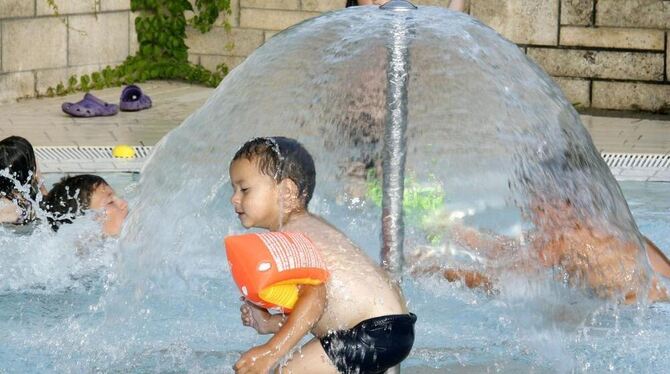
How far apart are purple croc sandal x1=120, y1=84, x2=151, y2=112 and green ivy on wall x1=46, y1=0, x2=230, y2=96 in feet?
3.64

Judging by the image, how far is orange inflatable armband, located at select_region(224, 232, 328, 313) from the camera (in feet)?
11.2

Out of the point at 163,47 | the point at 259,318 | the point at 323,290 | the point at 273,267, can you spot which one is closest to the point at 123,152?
the point at 163,47

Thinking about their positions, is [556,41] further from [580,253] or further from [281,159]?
[281,159]

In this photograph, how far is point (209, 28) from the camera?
1110 cm

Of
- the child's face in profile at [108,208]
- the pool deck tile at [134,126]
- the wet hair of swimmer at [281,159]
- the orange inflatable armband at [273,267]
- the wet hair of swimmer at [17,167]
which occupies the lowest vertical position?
the pool deck tile at [134,126]

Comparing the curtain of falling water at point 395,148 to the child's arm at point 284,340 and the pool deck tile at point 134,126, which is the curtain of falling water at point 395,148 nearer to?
the child's arm at point 284,340

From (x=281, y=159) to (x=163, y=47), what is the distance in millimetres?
7689

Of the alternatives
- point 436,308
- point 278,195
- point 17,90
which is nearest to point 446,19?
point 278,195

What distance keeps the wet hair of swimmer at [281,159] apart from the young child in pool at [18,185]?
95.7 inches

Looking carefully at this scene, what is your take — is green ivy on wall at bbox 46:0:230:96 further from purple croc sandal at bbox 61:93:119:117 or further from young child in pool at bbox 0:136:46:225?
young child in pool at bbox 0:136:46:225

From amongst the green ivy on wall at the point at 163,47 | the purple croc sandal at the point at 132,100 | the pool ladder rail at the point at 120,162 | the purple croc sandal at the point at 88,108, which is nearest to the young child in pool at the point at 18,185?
the pool ladder rail at the point at 120,162

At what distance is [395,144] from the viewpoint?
13.5ft

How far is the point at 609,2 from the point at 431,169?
173 inches

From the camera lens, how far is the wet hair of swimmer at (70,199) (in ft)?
18.8
